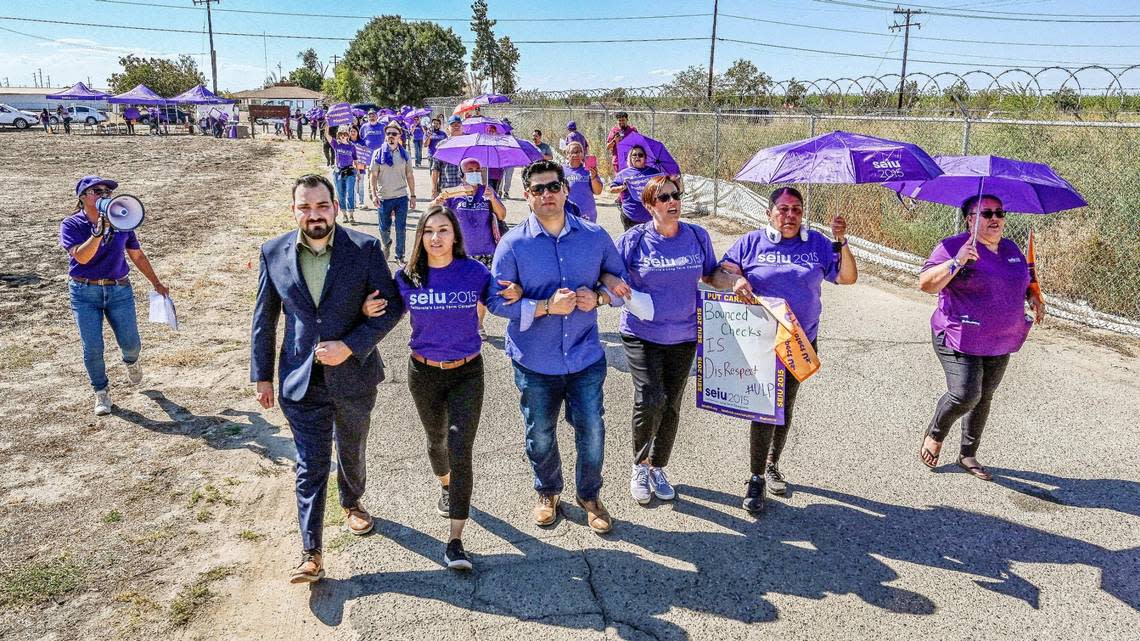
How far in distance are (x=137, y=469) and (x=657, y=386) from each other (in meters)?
3.42

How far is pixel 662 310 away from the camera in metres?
4.11

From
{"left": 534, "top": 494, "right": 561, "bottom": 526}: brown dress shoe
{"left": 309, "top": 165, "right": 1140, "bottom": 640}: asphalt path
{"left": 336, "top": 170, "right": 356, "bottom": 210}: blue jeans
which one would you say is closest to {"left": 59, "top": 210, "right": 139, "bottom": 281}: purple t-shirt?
{"left": 309, "top": 165, "right": 1140, "bottom": 640}: asphalt path

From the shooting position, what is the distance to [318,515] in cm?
364

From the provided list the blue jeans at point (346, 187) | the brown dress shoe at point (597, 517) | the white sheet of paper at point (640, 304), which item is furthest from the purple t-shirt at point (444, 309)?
the blue jeans at point (346, 187)

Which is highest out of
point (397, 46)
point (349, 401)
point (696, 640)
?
point (397, 46)

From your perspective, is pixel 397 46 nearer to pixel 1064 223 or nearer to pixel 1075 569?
pixel 1064 223

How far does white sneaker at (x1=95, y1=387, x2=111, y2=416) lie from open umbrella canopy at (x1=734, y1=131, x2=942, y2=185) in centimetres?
498

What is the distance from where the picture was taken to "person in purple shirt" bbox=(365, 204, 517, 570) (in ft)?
12.0

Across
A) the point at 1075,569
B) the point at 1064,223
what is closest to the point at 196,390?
the point at 1075,569

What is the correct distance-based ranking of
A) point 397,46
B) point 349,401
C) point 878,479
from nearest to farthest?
point 349,401
point 878,479
point 397,46

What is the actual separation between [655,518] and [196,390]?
13.6 feet

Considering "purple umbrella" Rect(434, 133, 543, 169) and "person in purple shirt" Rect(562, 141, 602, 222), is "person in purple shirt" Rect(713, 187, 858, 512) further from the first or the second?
"person in purple shirt" Rect(562, 141, 602, 222)

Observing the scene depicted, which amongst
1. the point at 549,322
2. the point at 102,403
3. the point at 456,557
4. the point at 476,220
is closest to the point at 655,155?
the point at 476,220

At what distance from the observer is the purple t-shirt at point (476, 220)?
22.8ft
